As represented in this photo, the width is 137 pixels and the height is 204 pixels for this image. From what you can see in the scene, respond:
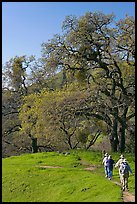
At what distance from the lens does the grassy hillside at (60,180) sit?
18516 millimetres

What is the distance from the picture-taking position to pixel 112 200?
16.1 meters

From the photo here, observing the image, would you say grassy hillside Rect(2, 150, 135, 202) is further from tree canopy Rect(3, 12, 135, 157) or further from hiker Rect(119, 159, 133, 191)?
tree canopy Rect(3, 12, 135, 157)

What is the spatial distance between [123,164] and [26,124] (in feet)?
62.3

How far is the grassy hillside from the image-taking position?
729 inches

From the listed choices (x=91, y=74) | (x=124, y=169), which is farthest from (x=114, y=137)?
(x=124, y=169)

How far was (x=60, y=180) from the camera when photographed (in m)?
22.2

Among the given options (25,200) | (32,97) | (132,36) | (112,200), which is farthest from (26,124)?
(112,200)

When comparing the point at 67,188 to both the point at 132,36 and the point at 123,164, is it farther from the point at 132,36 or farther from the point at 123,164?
the point at 132,36

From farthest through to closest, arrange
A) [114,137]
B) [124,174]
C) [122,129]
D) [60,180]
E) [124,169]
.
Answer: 1. [114,137]
2. [122,129]
3. [60,180]
4. [124,169]
5. [124,174]

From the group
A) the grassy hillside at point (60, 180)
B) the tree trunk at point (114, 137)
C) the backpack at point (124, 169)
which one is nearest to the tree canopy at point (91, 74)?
the tree trunk at point (114, 137)

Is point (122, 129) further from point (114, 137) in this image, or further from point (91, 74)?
point (91, 74)

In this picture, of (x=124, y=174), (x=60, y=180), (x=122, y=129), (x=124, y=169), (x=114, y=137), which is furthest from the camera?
(x=114, y=137)

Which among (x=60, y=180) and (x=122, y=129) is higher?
(x=122, y=129)

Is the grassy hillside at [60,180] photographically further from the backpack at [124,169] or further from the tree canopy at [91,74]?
the tree canopy at [91,74]
